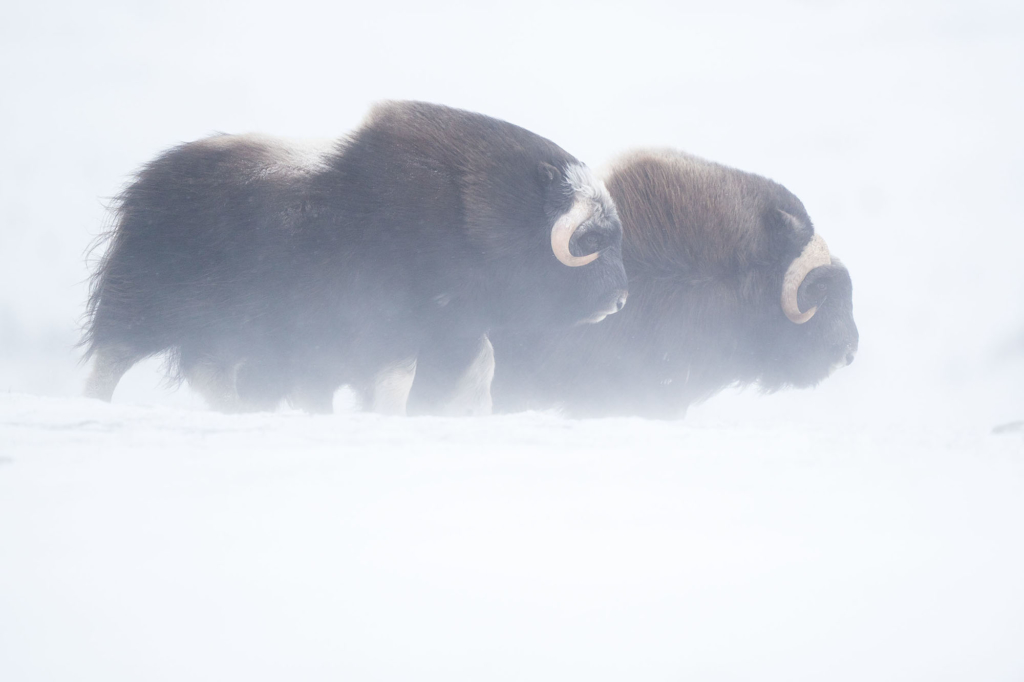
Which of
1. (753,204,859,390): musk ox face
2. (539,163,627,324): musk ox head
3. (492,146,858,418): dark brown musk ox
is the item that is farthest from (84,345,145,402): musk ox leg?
(753,204,859,390): musk ox face

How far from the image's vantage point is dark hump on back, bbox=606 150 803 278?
3949 mm

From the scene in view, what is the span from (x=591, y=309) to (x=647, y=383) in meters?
0.63

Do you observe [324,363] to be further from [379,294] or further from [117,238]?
[117,238]

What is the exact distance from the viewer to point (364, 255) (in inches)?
127

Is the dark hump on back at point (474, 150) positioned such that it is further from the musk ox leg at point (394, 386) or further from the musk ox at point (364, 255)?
the musk ox leg at point (394, 386)

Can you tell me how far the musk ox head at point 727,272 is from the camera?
3.96m

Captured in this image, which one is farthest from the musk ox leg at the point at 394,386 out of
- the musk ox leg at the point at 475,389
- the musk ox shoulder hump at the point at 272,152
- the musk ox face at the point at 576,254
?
the musk ox shoulder hump at the point at 272,152

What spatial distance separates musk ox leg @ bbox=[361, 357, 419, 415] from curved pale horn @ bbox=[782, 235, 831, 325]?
67.2 inches

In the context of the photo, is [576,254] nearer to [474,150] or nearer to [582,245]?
[582,245]

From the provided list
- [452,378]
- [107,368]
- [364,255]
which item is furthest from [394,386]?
[107,368]

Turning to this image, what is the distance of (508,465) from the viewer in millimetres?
1957

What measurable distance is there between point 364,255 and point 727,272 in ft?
5.42

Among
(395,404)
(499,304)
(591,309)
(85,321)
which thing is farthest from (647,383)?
(85,321)

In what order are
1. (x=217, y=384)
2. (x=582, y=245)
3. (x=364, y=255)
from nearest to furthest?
(x=364, y=255) → (x=582, y=245) → (x=217, y=384)
